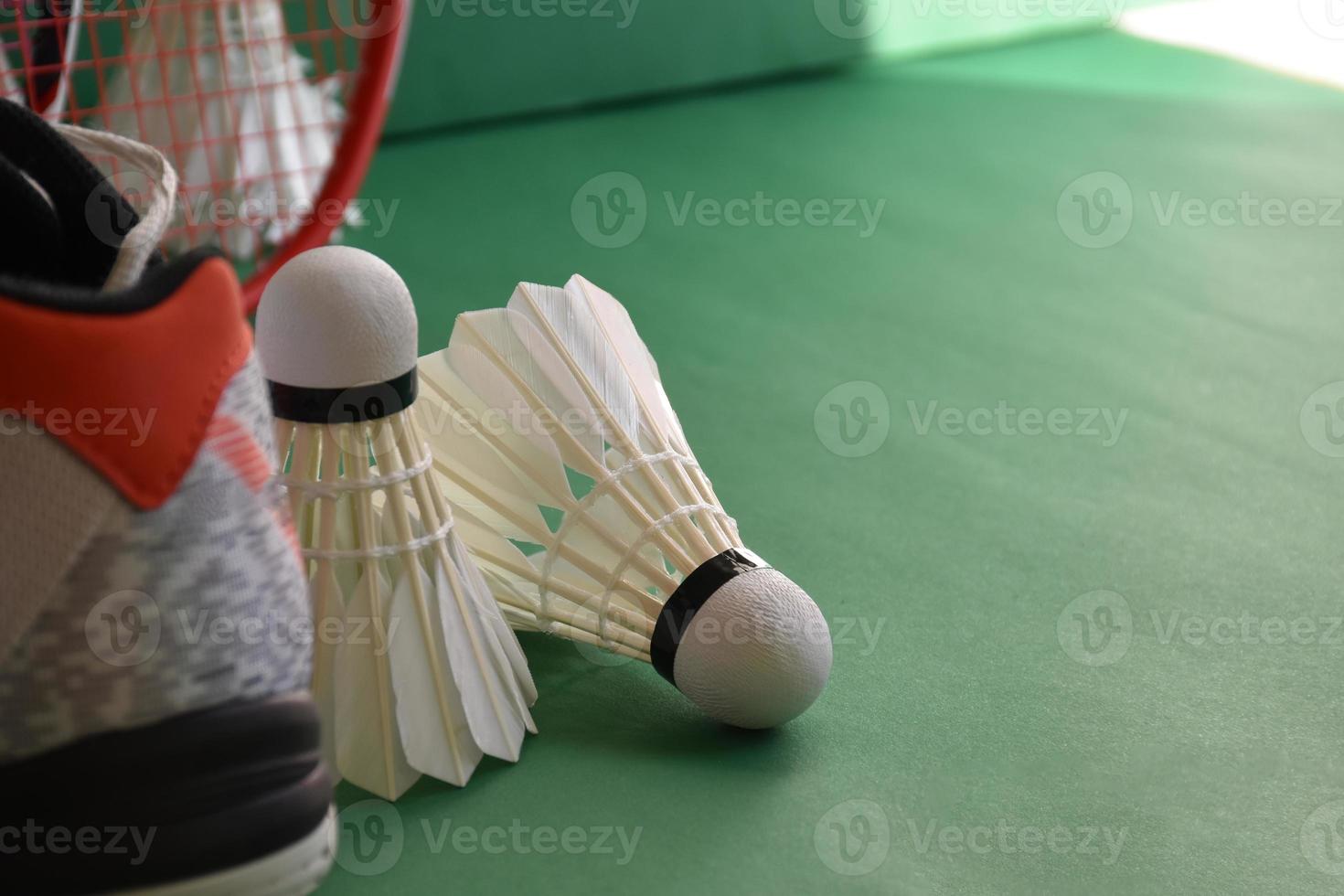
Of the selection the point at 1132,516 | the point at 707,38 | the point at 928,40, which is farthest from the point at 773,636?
the point at 928,40

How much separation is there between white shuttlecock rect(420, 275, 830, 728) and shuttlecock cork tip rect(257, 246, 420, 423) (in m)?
0.17

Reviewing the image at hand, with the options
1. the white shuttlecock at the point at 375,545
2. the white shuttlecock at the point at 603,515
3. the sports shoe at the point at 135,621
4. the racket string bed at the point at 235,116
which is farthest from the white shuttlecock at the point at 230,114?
the sports shoe at the point at 135,621

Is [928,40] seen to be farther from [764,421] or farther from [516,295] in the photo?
[516,295]

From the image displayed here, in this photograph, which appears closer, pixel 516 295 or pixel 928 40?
pixel 516 295

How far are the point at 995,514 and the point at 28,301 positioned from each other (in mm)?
1058

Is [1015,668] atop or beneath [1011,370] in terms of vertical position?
beneath

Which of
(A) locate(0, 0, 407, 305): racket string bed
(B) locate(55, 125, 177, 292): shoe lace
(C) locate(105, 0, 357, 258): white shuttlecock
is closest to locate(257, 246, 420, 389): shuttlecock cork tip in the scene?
(B) locate(55, 125, 177, 292): shoe lace

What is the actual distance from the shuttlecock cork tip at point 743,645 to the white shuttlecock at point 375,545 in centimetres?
14

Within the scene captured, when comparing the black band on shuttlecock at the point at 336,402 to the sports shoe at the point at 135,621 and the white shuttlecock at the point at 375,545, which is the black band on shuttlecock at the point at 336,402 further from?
the sports shoe at the point at 135,621

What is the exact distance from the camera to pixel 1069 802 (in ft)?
Answer: 3.54

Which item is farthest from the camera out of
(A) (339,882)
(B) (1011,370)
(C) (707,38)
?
(C) (707,38)

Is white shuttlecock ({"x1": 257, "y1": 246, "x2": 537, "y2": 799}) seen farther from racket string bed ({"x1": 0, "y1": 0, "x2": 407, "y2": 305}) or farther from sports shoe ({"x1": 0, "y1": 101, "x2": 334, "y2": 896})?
racket string bed ({"x1": 0, "y1": 0, "x2": 407, "y2": 305})

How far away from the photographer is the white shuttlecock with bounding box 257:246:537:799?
0.98 metres

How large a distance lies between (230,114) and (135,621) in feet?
5.13
